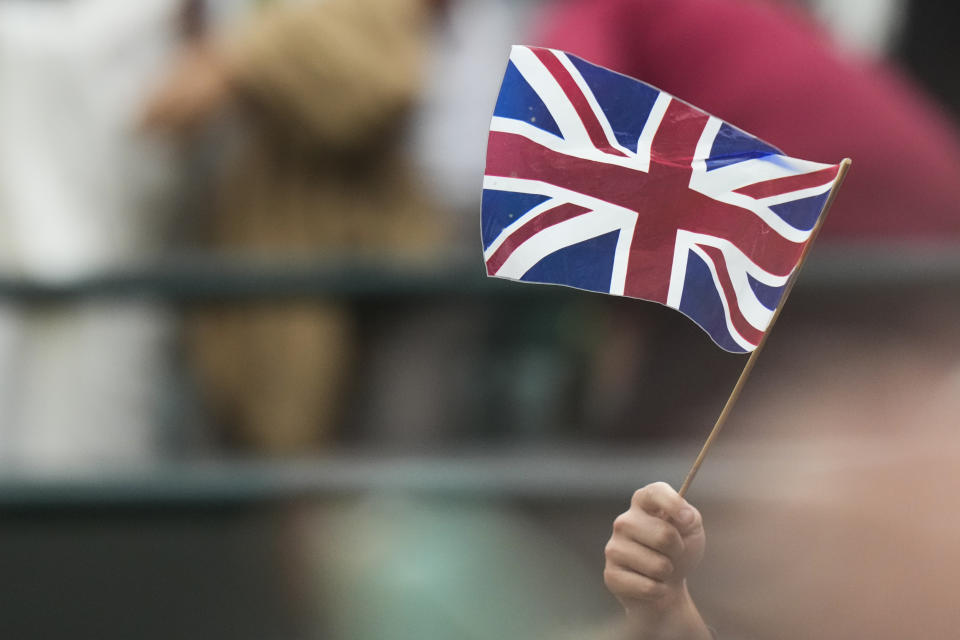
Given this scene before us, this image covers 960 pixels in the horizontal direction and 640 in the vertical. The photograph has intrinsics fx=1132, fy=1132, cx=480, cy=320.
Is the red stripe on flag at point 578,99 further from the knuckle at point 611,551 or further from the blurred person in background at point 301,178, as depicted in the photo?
the blurred person in background at point 301,178

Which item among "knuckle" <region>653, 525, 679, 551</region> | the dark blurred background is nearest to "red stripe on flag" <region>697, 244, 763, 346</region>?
"knuckle" <region>653, 525, 679, 551</region>

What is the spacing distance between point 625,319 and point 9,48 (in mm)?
1073

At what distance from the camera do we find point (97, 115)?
1.85 m

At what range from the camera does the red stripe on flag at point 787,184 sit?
60cm

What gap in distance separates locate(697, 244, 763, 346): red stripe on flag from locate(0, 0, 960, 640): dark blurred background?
852 millimetres

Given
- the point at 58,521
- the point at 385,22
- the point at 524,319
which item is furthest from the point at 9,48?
the point at 524,319

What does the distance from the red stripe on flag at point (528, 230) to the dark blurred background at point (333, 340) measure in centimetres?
88

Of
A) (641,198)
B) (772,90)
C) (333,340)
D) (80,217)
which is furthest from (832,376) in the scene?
(80,217)

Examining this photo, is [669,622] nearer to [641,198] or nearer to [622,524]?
[622,524]

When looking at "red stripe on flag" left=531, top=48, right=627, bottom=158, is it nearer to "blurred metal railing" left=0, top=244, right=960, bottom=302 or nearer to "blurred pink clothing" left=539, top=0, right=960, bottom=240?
"blurred pink clothing" left=539, top=0, right=960, bottom=240

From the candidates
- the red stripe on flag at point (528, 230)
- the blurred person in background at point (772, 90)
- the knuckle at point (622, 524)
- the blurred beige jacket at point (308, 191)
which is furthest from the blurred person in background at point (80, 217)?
the knuckle at point (622, 524)

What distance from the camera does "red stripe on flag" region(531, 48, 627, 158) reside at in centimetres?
59

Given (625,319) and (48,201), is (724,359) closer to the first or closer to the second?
(625,319)

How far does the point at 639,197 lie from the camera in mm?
620
